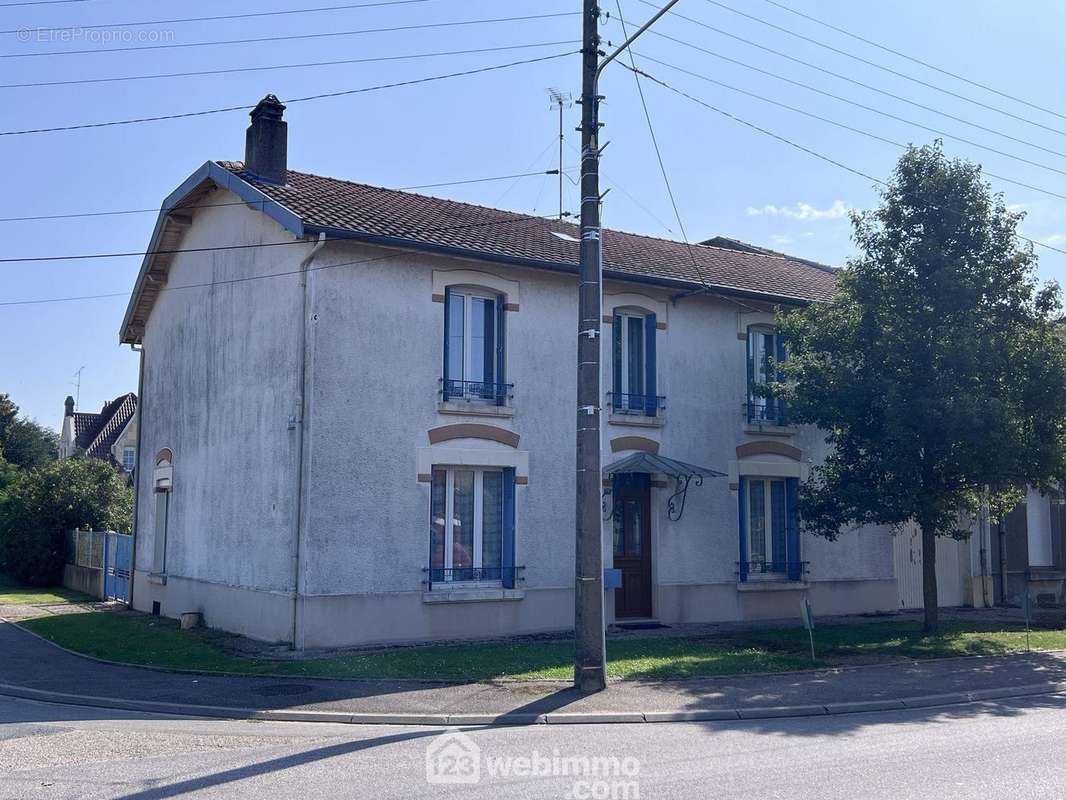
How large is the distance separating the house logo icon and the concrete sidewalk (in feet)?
3.18

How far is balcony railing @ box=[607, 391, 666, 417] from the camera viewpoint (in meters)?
18.0

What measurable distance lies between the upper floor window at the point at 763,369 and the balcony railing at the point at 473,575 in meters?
5.77

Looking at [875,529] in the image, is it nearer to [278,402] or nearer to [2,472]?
[278,402]

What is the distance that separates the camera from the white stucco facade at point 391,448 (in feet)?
49.4

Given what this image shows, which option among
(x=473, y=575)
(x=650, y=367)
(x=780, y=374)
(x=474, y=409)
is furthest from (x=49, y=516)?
(x=780, y=374)

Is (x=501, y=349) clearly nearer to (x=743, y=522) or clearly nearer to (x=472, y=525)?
(x=472, y=525)

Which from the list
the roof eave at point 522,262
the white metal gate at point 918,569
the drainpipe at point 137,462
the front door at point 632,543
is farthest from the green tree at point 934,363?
the drainpipe at point 137,462

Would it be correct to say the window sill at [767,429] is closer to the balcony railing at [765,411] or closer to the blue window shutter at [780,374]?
the balcony railing at [765,411]

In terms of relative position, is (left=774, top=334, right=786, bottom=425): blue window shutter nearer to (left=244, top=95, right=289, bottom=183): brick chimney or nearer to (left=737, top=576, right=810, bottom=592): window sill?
(left=737, top=576, right=810, bottom=592): window sill

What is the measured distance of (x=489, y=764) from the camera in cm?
821

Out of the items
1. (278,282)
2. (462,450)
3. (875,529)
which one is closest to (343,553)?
(462,450)

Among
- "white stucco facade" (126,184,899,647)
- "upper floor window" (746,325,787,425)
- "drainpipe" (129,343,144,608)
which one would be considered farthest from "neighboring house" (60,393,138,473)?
"upper floor window" (746,325,787,425)

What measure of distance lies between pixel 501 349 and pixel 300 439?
12.1ft

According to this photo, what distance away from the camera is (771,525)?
19.7 meters
